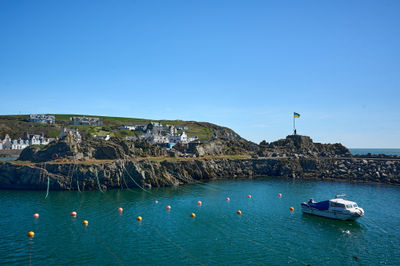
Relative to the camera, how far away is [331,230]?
35594 millimetres

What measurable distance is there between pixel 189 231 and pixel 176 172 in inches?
1445

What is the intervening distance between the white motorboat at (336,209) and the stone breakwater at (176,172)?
33.5 m

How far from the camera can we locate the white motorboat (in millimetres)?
38562

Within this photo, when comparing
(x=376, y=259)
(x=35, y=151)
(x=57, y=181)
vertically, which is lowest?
(x=376, y=259)

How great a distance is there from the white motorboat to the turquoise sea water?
4.15 ft

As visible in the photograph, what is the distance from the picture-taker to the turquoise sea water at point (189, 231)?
2652 cm


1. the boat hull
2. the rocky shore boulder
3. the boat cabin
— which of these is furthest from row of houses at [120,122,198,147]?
the boat cabin

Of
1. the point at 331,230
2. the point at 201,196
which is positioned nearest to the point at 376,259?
the point at 331,230

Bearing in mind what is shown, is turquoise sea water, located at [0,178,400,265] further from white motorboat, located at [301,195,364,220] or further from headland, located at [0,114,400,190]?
headland, located at [0,114,400,190]

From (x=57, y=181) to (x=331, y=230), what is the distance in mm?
53526

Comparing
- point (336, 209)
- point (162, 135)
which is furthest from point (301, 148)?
point (336, 209)

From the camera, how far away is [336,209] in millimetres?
39938

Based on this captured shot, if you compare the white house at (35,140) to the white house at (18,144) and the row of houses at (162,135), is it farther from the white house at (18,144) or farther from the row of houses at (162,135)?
the row of houses at (162,135)

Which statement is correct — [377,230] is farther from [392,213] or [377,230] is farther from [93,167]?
[93,167]
